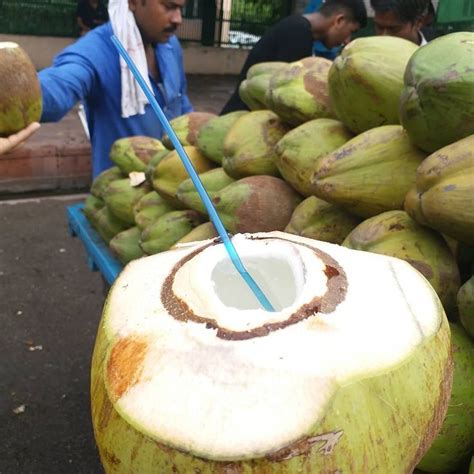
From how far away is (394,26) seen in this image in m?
3.16

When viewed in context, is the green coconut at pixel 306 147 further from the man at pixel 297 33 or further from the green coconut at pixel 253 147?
the man at pixel 297 33

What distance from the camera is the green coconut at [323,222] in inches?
53.5

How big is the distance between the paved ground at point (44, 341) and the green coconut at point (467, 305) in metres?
1.70

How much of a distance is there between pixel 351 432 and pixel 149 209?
1.47m

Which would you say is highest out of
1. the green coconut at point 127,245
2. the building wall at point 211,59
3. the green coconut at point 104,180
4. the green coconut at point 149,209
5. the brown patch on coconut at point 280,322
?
the brown patch on coconut at point 280,322

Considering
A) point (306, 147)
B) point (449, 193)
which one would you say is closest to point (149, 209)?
point (306, 147)

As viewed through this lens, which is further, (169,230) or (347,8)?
(347,8)

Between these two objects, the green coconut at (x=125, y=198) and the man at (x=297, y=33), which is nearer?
the green coconut at (x=125, y=198)

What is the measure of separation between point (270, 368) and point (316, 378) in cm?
6

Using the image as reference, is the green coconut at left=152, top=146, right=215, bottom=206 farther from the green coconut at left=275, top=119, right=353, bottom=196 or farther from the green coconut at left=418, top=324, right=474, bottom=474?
the green coconut at left=418, top=324, right=474, bottom=474

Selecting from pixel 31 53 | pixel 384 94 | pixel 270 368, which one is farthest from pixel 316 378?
pixel 31 53

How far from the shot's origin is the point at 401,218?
119 cm

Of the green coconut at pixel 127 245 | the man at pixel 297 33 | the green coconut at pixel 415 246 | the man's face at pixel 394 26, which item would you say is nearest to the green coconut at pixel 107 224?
the green coconut at pixel 127 245

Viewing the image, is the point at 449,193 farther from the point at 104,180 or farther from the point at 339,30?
the point at 339,30
